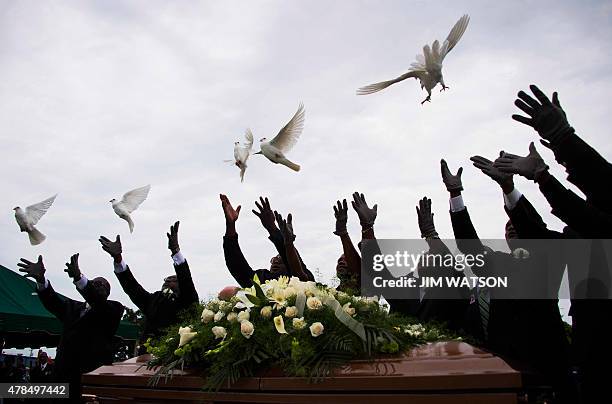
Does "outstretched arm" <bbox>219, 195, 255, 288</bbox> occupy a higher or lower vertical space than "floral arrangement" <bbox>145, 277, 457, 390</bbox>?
higher

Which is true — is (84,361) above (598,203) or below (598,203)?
below

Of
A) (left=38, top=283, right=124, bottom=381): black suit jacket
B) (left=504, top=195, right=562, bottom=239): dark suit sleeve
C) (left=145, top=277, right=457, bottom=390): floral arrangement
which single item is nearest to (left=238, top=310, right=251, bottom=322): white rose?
(left=145, top=277, right=457, bottom=390): floral arrangement

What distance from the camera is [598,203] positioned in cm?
299

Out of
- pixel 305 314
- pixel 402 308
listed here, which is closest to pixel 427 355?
pixel 305 314

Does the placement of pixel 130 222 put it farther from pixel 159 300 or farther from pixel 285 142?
pixel 285 142

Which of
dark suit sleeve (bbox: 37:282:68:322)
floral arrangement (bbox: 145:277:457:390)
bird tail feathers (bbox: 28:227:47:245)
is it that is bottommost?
floral arrangement (bbox: 145:277:457:390)

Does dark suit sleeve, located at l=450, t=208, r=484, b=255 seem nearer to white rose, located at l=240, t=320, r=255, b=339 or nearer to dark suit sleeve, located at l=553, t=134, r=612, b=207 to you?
dark suit sleeve, located at l=553, t=134, r=612, b=207

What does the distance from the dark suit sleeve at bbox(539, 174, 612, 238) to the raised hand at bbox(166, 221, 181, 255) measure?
4024 millimetres

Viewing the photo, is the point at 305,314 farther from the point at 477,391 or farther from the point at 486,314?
the point at 486,314

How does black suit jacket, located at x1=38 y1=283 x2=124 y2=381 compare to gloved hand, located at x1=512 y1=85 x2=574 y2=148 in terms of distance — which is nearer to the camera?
gloved hand, located at x1=512 y1=85 x2=574 y2=148

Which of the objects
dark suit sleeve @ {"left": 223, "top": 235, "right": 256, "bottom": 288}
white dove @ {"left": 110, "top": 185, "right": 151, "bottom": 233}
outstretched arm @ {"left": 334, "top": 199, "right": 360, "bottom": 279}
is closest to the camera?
outstretched arm @ {"left": 334, "top": 199, "right": 360, "bottom": 279}

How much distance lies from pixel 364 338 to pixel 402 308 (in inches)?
66.5

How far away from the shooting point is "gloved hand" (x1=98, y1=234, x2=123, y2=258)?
652cm

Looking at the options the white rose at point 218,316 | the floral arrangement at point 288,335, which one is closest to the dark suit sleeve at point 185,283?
the floral arrangement at point 288,335
